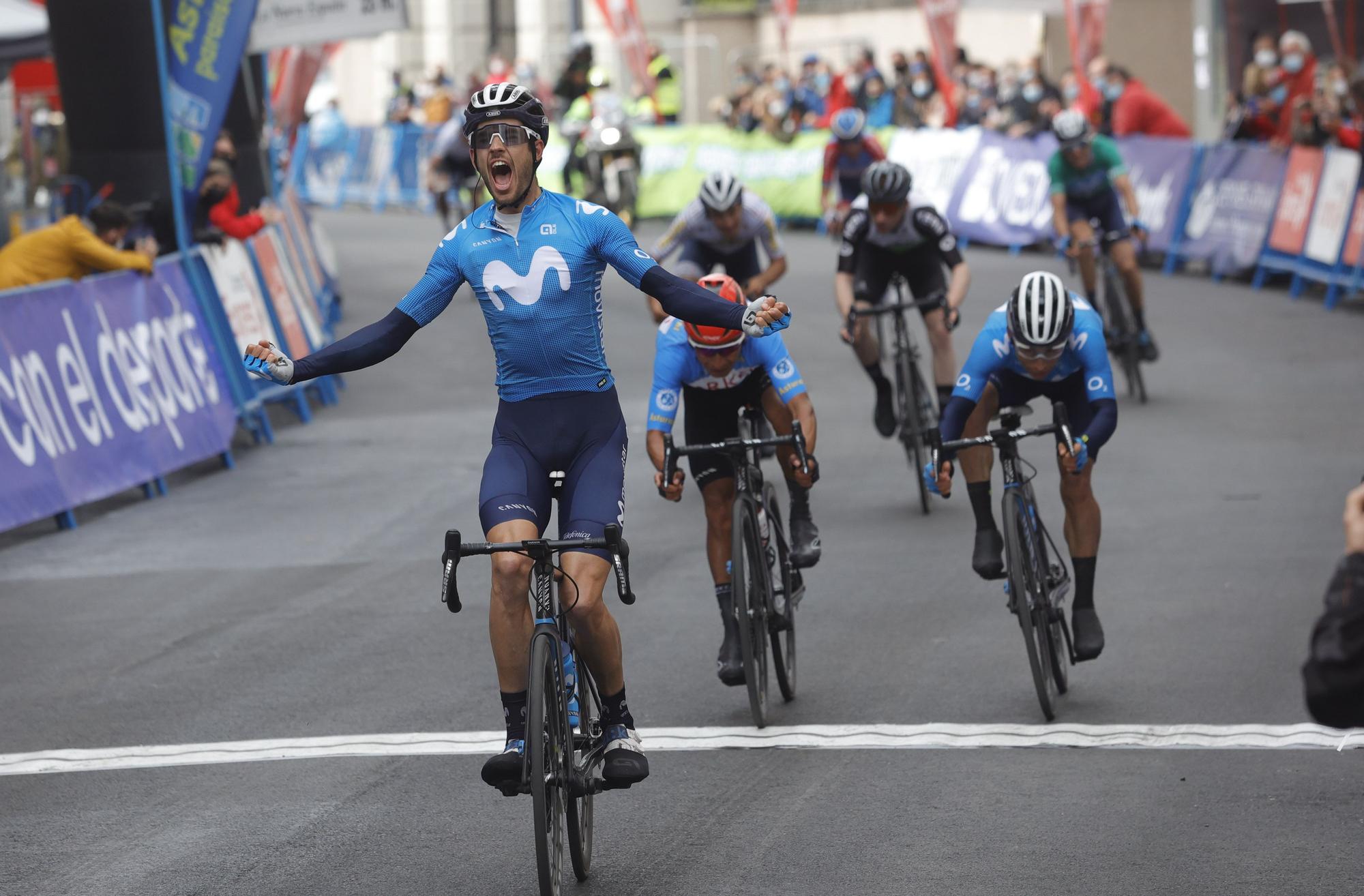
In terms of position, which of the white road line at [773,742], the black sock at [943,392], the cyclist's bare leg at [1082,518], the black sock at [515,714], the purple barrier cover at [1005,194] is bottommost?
the purple barrier cover at [1005,194]

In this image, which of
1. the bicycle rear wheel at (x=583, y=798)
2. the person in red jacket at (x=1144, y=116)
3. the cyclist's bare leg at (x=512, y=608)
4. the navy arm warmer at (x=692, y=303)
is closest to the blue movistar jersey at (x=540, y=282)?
the navy arm warmer at (x=692, y=303)

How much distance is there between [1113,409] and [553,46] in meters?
45.5

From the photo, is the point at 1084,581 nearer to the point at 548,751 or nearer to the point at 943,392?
the point at 548,751

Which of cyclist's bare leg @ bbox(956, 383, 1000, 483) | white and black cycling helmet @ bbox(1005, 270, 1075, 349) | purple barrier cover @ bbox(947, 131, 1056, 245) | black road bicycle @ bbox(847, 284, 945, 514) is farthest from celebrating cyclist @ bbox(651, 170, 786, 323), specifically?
purple barrier cover @ bbox(947, 131, 1056, 245)

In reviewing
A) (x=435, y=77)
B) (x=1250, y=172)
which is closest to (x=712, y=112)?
(x=435, y=77)

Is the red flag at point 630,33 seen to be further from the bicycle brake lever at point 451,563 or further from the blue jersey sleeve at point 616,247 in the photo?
the bicycle brake lever at point 451,563

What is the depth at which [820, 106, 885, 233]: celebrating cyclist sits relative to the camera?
1755cm

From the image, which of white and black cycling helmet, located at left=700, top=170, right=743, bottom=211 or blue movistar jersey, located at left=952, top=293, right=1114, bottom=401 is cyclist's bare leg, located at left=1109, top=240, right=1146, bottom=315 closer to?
white and black cycling helmet, located at left=700, top=170, right=743, bottom=211

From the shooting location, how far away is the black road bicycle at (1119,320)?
15.3 metres

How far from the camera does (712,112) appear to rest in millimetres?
42250

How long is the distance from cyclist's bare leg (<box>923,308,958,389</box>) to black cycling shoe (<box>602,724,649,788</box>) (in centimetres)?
681

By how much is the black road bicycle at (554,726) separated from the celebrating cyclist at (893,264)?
6.30m

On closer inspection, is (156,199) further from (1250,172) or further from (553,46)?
(553,46)

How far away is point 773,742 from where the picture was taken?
24.9ft
